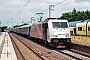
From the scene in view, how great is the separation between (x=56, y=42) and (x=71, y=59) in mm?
5797

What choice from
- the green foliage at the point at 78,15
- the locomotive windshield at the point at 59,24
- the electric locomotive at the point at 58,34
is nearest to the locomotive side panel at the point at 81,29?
the locomotive windshield at the point at 59,24

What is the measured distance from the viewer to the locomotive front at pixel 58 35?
2134 cm

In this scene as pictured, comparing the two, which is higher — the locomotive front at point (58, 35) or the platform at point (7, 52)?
the locomotive front at point (58, 35)

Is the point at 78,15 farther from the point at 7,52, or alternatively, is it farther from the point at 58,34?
the point at 7,52

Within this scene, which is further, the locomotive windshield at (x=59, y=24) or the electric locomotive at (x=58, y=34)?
the locomotive windshield at (x=59, y=24)

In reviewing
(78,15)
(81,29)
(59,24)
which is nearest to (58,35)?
(59,24)

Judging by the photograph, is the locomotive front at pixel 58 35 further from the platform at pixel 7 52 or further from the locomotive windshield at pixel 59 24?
the platform at pixel 7 52

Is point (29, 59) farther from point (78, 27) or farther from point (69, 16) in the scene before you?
point (69, 16)

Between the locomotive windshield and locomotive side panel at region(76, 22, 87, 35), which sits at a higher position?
the locomotive windshield

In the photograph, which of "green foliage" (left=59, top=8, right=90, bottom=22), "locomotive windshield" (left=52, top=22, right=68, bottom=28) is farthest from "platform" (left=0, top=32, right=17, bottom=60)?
"green foliage" (left=59, top=8, right=90, bottom=22)

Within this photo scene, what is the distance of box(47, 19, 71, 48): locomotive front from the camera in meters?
21.3

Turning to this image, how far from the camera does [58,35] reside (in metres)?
21.5

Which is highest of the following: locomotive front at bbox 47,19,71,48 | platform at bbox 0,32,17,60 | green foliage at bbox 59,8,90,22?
green foliage at bbox 59,8,90,22

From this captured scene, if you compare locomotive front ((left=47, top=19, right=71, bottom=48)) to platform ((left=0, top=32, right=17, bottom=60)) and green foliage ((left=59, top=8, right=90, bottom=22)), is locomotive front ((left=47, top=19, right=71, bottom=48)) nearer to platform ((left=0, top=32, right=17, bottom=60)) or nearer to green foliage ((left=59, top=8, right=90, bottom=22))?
platform ((left=0, top=32, right=17, bottom=60))
